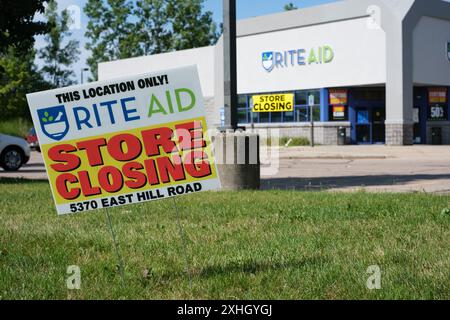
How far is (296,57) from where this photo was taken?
136 ft

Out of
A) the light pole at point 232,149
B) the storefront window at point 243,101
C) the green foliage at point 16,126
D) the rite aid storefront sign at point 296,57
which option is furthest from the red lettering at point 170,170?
the green foliage at point 16,126

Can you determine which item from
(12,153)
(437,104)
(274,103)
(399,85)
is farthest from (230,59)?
(274,103)

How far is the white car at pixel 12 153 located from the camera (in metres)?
21.4

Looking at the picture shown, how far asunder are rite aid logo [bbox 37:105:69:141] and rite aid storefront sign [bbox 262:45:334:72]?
3573 centimetres

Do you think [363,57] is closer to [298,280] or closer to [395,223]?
[395,223]

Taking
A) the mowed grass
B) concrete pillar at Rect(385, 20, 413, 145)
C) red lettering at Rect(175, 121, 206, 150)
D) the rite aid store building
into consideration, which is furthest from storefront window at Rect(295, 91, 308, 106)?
red lettering at Rect(175, 121, 206, 150)

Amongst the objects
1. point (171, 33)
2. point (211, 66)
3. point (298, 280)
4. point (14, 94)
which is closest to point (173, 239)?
point (298, 280)

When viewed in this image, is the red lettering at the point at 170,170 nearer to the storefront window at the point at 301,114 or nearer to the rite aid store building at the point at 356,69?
the rite aid store building at the point at 356,69

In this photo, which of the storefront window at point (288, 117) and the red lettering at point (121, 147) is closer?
the red lettering at point (121, 147)

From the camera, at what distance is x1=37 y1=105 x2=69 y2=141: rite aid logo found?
4719 millimetres

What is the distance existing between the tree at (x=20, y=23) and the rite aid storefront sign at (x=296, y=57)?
26245mm

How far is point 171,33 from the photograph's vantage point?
73625 millimetres
